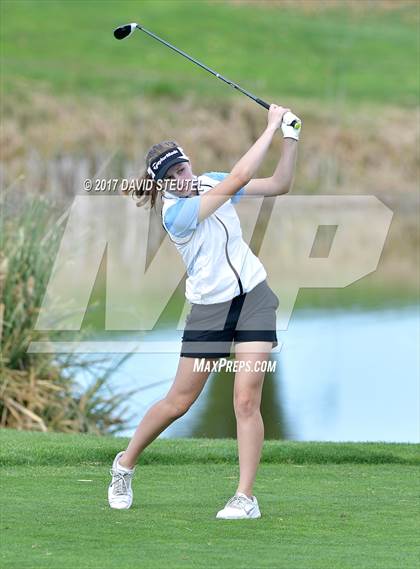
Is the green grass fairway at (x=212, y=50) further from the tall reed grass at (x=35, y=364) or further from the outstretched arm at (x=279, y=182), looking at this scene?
the outstretched arm at (x=279, y=182)

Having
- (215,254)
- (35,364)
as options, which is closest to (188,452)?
(215,254)

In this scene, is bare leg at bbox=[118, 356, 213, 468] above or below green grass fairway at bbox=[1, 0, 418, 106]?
above

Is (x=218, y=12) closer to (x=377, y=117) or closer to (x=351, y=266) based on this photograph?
(x=377, y=117)

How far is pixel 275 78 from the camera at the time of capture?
167 ft

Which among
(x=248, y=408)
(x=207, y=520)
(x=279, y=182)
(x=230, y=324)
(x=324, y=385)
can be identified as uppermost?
(x=279, y=182)

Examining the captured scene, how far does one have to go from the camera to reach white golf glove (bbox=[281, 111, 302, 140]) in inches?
254

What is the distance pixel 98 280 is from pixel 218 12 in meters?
42.4

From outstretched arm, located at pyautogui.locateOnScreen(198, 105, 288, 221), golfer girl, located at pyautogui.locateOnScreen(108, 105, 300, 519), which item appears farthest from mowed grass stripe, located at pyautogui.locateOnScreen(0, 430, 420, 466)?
outstretched arm, located at pyautogui.locateOnScreen(198, 105, 288, 221)

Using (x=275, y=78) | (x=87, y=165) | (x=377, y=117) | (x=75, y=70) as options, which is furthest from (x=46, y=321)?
(x=275, y=78)

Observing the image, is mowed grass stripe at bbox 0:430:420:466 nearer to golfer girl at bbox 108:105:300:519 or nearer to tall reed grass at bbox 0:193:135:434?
golfer girl at bbox 108:105:300:519

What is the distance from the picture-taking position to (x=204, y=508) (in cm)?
666

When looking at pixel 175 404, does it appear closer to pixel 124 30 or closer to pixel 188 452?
pixel 188 452

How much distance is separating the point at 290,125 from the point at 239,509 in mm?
1652

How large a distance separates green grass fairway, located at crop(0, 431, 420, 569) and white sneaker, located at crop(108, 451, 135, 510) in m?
0.06
